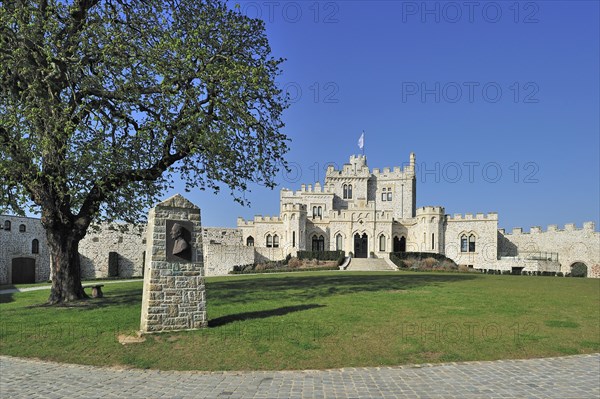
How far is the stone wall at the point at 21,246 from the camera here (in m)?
38.2

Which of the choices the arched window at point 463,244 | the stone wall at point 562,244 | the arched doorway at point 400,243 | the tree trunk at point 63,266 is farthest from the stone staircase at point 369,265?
the tree trunk at point 63,266

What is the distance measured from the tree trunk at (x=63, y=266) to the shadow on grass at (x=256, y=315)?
7731 mm

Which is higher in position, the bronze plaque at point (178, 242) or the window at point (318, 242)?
the bronze plaque at point (178, 242)

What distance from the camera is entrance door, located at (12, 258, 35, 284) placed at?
130ft

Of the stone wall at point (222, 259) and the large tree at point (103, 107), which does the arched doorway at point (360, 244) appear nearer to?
the stone wall at point (222, 259)

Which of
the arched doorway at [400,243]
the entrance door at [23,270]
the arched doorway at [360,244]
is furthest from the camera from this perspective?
the arched doorway at [400,243]

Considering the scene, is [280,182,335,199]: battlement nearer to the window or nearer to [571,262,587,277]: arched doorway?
the window

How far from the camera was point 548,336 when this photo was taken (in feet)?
37.6

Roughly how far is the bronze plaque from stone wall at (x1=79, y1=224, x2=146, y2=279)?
119 ft

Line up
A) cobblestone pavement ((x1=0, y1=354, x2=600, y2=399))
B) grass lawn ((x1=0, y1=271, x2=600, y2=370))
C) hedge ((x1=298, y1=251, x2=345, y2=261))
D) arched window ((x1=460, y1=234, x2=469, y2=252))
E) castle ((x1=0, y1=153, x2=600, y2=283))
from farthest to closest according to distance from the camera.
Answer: arched window ((x1=460, y1=234, x2=469, y2=252)), hedge ((x1=298, y1=251, x2=345, y2=261)), castle ((x1=0, y1=153, x2=600, y2=283)), grass lawn ((x1=0, y1=271, x2=600, y2=370)), cobblestone pavement ((x1=0, y1=354, x2=600, y2=399))

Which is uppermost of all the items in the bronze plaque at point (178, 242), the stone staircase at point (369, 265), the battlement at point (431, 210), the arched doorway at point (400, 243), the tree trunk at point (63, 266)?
the battlement at point (431, 210)

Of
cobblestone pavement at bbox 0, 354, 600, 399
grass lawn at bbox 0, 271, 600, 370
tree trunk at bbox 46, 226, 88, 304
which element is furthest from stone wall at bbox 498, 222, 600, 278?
tree trunk at bbox 46, 226, 88, 304

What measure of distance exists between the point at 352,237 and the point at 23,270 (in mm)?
35345

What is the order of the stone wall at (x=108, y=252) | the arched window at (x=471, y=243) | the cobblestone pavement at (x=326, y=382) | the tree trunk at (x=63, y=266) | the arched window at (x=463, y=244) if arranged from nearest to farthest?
the cobblestone pavement at (x=326, y=382), the tree trunk at (x=63, y=266), the stone wall at (x=108, y=252), the arched window at (x=471, y=243), the arched window at (x=463, y=244)
